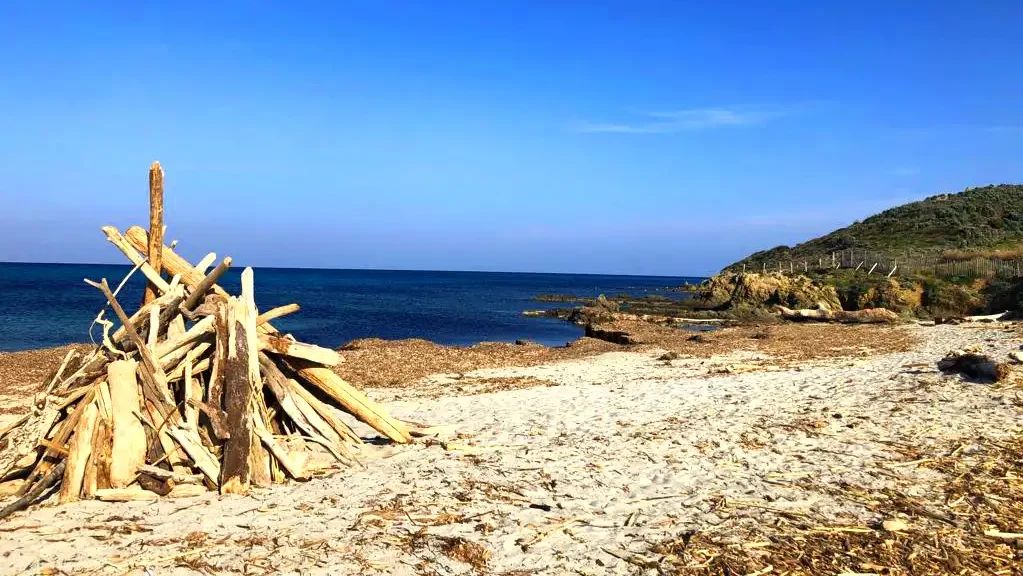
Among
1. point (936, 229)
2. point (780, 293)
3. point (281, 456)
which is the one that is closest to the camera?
point (281, 456)

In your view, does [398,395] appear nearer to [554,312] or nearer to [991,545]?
[991,545]

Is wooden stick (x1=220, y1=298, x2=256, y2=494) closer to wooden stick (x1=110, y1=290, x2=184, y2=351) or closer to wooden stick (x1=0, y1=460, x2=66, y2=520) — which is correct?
wooden stick (x1=110, y1=290, x2=184, y2=351)

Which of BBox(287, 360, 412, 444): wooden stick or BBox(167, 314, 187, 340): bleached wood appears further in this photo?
BBox(287, 360, 412, 444): wooden stick

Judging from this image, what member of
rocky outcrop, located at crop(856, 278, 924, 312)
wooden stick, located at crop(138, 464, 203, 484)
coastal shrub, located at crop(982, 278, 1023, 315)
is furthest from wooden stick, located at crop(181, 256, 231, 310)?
rocky outcrop, located at crop(856, 278, 924, 312)

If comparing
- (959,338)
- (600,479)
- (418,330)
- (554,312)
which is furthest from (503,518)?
(554,312)

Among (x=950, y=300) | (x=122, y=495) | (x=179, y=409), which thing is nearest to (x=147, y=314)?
(x=179, y=409)

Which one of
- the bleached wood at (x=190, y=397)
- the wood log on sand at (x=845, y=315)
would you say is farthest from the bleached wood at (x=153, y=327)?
the wood log on sand at (x=845, y=315)

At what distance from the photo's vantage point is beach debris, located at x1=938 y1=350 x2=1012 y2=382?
10.5m

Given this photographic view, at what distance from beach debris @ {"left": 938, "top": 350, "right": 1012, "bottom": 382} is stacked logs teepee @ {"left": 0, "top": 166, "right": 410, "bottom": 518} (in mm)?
9702

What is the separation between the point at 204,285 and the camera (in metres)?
7.20

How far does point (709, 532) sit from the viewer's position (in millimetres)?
5207

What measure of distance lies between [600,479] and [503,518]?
1.39 meters

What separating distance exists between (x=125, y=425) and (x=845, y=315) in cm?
3100

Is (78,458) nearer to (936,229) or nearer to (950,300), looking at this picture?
(950,300)
